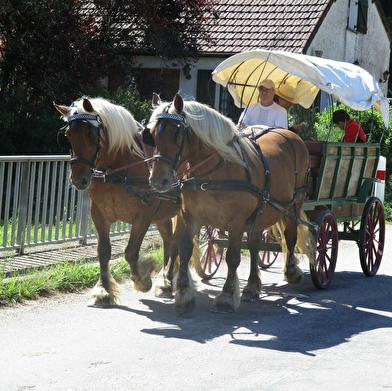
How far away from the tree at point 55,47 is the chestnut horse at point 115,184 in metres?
6.56

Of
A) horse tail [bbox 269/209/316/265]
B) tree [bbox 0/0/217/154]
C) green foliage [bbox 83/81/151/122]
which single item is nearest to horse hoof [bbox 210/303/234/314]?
horse tail [bbox 269/209/316/265]

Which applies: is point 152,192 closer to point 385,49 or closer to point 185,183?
point 185,183

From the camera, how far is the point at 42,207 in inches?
380

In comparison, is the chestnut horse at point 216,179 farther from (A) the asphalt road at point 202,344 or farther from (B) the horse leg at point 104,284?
(B) the horse leg at point 104,284

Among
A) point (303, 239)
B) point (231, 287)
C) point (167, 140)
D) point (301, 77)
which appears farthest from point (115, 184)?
point (301, 77)

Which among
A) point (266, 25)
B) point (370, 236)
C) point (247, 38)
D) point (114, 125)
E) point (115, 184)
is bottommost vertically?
point (370, 236)

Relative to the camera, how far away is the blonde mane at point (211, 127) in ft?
22.2

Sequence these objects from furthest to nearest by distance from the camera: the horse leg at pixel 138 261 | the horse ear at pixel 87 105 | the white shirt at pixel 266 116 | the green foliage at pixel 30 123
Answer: the green foliage at pixel 30 123 < the white shirt at pixel 266 116 < the horse leg at pixel 138 261 < the horse ear at pixel 87 105

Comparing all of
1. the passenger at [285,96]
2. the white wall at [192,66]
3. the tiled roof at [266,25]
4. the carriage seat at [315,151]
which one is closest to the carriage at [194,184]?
the carriage seat at [315,151]

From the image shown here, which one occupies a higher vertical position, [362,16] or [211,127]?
[362,16]

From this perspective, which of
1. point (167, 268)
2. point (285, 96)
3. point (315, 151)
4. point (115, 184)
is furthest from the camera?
point (285, 96)

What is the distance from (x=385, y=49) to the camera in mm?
27609

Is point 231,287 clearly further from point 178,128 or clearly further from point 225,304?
point 178,128

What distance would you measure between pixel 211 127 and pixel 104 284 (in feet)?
6.12
